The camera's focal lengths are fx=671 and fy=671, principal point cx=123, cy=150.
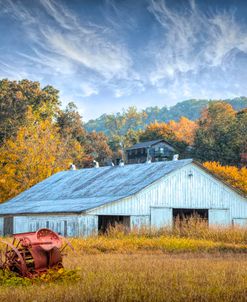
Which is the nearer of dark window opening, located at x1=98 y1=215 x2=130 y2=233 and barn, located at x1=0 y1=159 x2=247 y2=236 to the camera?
barn, located at x1=0 y1=159 x2=247 y2=236

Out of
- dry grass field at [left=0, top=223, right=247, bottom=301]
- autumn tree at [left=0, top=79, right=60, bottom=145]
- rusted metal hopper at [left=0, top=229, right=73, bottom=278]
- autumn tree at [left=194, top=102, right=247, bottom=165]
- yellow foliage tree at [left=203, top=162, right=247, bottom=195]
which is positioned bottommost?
dry grass field at [left=0, top=223, right=247, bottom=301]

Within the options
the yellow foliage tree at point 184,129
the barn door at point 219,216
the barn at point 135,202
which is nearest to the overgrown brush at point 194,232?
the barn at point 135,202

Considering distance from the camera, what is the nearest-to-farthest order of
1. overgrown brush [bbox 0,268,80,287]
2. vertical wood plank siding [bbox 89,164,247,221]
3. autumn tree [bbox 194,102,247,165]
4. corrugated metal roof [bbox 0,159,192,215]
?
overgrown brush [bbox 0,268,80,287] → vertical wood plank siding [bbox 89,164,247,221] → corrugated metal roof [bbox 0,159,192,215] → autumn tree [bbox 194,102,247,165]

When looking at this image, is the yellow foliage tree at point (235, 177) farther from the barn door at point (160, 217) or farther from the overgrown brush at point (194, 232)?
the overgrown brush at point (194, 232)

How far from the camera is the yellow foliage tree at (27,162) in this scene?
67375 millimetres

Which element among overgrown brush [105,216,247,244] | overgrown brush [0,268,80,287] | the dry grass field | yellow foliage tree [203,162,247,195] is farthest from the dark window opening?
overgrown brush [0,268,80,287]

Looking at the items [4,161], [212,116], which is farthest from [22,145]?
[212,116]

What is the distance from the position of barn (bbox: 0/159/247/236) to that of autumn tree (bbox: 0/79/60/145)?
32.4 meters

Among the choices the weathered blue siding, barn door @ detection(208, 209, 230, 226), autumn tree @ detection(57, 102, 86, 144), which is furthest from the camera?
autumn tree @ detection(57, 102, 86, 144)

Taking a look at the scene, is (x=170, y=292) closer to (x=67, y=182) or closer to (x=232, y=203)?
(x=232, y=203)

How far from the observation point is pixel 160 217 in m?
43.4

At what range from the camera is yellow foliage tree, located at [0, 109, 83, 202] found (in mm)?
67375

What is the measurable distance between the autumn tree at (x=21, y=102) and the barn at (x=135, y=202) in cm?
3242

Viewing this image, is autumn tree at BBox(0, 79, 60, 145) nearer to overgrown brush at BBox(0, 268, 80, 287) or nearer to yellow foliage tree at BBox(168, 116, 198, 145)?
yellow foliage tree at BBox(168, 116, 198, 145)
